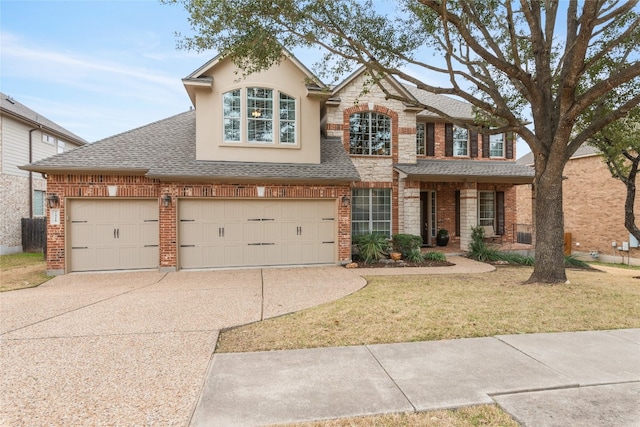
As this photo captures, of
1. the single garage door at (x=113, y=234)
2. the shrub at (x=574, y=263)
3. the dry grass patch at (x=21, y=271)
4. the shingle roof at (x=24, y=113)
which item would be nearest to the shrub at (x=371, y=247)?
the shrub at (x=574, y=263)

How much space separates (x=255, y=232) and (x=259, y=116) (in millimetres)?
Answer: 3989

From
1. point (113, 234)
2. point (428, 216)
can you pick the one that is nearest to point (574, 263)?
point (428, 216)

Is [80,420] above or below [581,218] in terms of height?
below

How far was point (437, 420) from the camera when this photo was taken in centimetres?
283

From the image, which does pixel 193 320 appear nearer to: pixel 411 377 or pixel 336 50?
pixel 411 377

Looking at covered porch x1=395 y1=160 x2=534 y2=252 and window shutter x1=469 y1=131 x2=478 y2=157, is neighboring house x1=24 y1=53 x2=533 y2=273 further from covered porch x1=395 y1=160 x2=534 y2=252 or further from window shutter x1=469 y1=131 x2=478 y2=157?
window shutter x1=469 y1=131 x2=478 y2=157

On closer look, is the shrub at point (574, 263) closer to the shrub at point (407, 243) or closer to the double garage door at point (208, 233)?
the shrub at point (407, 243)

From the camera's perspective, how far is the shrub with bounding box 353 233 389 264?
39.1 ft

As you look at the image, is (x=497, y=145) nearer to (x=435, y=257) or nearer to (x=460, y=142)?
(x=460, y=142)

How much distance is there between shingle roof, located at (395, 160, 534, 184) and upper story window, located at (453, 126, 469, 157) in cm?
71

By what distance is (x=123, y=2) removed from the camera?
1039cm

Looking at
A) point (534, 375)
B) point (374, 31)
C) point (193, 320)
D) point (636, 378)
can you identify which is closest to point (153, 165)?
point (193, 320)

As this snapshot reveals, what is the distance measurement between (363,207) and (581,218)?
14.8 m

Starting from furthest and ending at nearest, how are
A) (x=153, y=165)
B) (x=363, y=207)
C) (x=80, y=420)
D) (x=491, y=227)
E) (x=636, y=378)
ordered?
(x=491, y=227) < (x=363, y=207) < (x=153, y=165) < (x=636, y=378) < (x=80, y=420)
